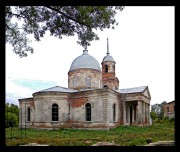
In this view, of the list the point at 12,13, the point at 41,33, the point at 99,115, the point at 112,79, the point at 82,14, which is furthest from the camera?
the point at 112,79

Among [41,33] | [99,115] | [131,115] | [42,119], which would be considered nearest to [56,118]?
[42,119]

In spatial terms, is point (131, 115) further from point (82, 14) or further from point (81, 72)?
point (82, 14)

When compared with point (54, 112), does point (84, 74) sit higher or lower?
higher

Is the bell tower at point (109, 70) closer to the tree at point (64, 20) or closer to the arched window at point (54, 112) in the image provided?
the arched window at point (54, 112)

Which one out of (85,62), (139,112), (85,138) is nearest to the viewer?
(85,138)

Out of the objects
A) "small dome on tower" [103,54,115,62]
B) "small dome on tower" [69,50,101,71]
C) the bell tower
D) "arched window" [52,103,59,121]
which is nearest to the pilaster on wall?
"small dome on tower" [69,50,101,71]

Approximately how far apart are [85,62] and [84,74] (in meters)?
1.68

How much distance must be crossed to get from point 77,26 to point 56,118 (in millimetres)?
17106

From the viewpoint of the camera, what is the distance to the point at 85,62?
94.0ft

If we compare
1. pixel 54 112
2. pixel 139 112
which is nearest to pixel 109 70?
pixel 139 112

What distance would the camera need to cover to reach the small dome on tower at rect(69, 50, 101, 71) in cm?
2841

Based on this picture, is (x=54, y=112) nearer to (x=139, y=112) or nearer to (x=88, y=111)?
(x=88, y=111)

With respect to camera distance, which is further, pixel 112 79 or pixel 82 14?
pixel 112 79
